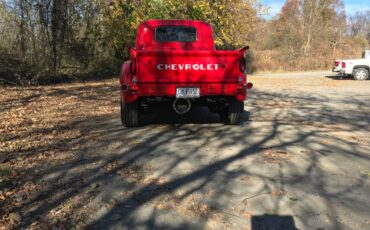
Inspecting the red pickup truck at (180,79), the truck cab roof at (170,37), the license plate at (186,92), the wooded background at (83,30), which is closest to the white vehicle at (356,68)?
the wooded background at (83,30)

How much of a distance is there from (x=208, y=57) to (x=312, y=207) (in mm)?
3834

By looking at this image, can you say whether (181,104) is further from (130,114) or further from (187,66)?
(130,114)

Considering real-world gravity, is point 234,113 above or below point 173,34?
below

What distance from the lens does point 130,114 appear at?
797 centimetres

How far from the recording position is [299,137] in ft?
24.3

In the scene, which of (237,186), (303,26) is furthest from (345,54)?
(237,186)

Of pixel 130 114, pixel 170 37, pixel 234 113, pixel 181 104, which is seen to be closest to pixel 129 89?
pixel 130 114

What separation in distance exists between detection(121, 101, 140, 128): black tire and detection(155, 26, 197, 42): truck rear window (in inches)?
87.1

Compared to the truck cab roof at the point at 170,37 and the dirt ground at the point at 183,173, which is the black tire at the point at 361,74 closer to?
the dirt ground at the point at 183,173

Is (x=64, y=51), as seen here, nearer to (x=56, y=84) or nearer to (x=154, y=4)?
(x=56, y=84)

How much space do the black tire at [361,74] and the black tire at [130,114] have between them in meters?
18.8

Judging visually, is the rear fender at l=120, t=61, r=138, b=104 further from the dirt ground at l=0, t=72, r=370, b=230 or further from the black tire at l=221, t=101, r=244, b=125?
the black tire at l=221, t=101, r=244, b=125

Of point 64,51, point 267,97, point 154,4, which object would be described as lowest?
point 267,97

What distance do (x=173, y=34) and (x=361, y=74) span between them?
17.2 meters
